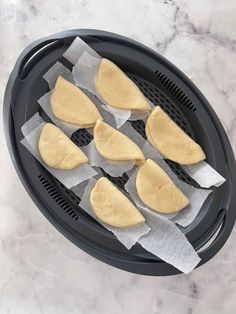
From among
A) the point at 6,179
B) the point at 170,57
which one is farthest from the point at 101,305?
the point at 170,57

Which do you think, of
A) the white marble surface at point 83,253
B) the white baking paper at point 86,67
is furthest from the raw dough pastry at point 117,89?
the white marble surface at point 83,253

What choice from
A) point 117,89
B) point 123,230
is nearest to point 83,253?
point 123,230

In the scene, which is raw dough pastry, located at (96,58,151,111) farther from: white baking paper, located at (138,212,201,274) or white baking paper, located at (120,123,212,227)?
white baking paper, located at (138,212,201,274)

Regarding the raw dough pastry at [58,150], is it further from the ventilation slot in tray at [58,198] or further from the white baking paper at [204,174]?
the white baking paper at [204,174]

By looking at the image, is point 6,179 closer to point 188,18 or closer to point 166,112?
point 166,112

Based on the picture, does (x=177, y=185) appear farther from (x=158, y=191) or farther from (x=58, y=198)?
(x=58, y=198)

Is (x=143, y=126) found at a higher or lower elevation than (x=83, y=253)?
higher
